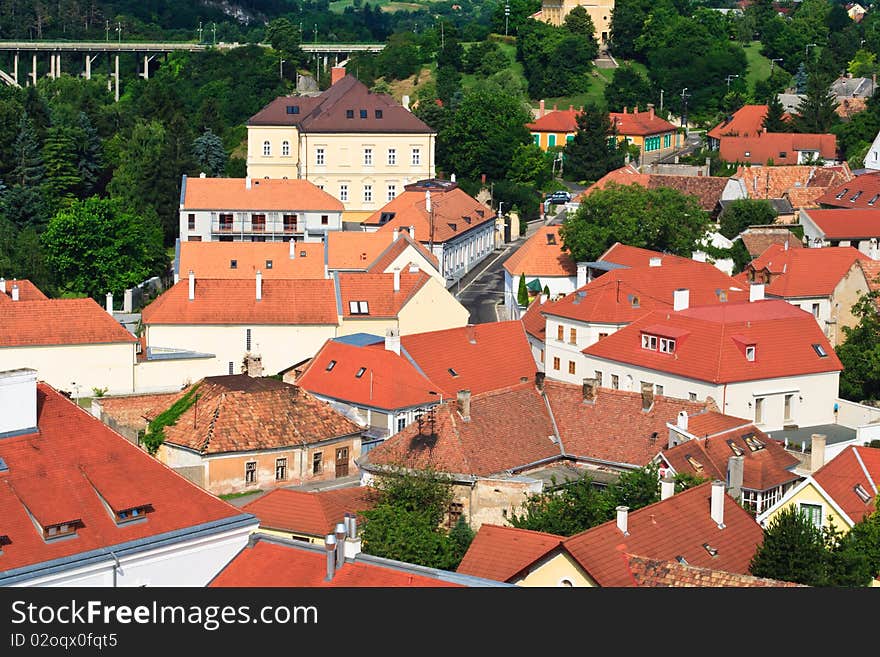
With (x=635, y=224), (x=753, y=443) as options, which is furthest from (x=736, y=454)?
(x=635, y=224)

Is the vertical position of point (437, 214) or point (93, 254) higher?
point (437, 214)

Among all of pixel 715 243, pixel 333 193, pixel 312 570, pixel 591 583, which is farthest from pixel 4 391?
pixel 333 193

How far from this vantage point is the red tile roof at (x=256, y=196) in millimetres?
83312

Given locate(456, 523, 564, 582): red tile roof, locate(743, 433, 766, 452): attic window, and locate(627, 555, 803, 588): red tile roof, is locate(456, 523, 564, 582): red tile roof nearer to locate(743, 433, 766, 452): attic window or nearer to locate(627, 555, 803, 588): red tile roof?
locate(627, 555, 803, 588): red tile roof

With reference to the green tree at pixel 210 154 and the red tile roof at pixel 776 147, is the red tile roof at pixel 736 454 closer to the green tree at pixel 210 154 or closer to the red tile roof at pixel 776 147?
the red tile roof at pixel 776 147

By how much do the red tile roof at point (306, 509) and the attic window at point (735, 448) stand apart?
9.27m

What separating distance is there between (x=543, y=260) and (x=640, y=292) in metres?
11.4

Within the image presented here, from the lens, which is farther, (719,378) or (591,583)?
(719,378)

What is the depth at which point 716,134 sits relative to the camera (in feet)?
339

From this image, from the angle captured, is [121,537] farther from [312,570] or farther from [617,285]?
[617,285]

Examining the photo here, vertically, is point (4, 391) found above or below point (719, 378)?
above

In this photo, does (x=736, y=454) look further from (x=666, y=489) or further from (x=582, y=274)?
(x=582, y=274)

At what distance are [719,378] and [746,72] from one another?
253 feet

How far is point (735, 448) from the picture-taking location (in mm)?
44531
